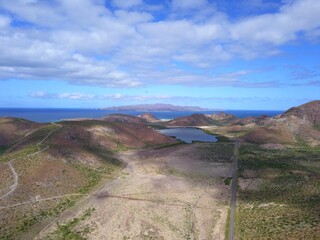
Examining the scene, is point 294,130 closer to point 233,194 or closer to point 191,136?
point 191,136

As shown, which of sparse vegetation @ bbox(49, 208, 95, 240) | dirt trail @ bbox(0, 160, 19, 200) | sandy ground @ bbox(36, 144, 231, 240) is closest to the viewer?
sparse vegetation @ bbox(49, 208, 95, 240)

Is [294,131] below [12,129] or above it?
below

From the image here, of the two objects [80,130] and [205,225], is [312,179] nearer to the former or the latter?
[205,225]

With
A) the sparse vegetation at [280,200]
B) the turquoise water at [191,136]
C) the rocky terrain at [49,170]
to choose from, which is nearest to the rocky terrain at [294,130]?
the turquoise water at [191,136]

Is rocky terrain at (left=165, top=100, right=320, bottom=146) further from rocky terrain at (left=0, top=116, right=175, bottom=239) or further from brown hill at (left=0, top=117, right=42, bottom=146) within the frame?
brown hill at (left=0, top=117, right=42, bottom=146)

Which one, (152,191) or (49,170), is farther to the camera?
(49,170)

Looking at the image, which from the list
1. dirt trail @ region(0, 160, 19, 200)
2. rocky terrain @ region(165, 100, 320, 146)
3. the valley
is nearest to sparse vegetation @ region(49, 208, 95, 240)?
the valley

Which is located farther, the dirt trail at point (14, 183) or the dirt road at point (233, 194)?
the dirt trail at point (14, 183)

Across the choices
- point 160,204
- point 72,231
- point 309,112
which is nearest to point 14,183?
point 72,231

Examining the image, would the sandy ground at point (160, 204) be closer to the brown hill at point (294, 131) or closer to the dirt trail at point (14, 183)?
the dirt trail at point (14, 183)
